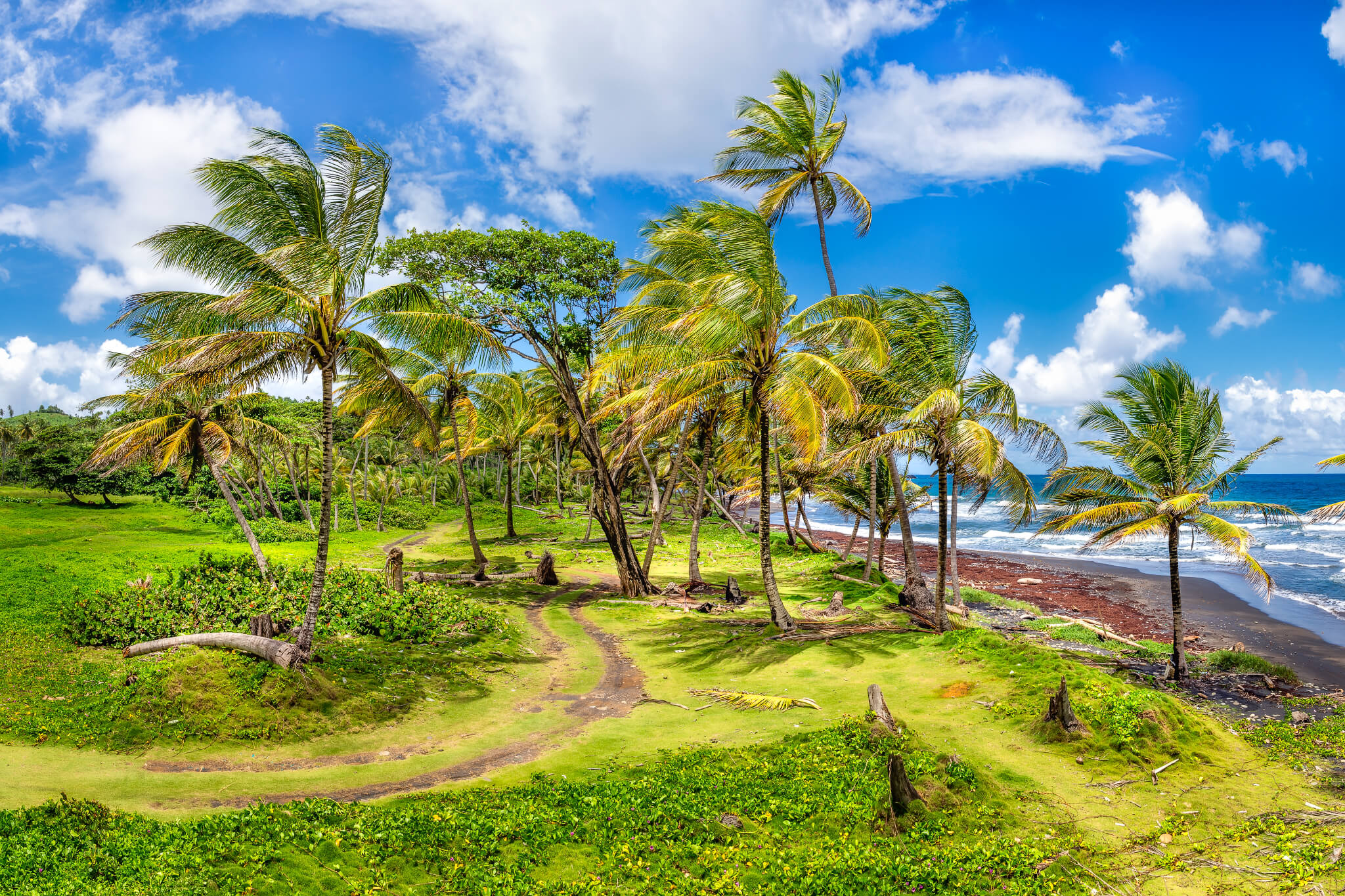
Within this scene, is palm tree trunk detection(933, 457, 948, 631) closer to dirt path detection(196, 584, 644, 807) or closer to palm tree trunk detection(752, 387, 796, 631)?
palm tree trunk detection(752, 387, 796, 631)

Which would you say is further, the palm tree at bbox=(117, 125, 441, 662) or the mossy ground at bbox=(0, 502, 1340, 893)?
the palm tree at bbox=(117, 125, 441, 662)

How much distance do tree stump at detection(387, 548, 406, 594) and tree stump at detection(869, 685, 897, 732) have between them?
1188 centimetres

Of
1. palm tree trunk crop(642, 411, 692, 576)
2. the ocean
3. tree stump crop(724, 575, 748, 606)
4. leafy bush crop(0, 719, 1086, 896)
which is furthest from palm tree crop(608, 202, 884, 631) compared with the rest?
leafy bush crop(0, 719, 1086, 896)

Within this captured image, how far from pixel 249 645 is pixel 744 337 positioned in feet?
32.1

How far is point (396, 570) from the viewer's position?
1761cm

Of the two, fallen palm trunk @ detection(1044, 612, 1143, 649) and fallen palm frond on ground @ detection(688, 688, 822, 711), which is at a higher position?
fallen palm frond on ground @ detection(688, 688, 822, 711)

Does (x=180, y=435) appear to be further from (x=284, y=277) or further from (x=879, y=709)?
(x=879, y=709)

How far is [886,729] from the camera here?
977 centimetres

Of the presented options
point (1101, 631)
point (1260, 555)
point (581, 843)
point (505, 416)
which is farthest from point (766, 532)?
point (1260, 555)

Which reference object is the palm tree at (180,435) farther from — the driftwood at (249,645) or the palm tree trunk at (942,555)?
the palm tree trunk at (942,555)

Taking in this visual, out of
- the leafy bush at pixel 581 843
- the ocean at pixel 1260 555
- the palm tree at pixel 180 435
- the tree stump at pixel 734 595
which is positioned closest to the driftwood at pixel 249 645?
the leafy bush at pixel 581 843

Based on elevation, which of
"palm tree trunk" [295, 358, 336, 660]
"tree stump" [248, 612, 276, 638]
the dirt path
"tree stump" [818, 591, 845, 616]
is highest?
"palm tree trunk" [295, 358, 336, 660]

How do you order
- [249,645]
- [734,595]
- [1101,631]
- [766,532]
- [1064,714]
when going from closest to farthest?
[1064,714], [249,645], [766,532], [734,595], [1101,631]

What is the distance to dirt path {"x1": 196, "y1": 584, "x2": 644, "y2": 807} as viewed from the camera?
8.23 meters
